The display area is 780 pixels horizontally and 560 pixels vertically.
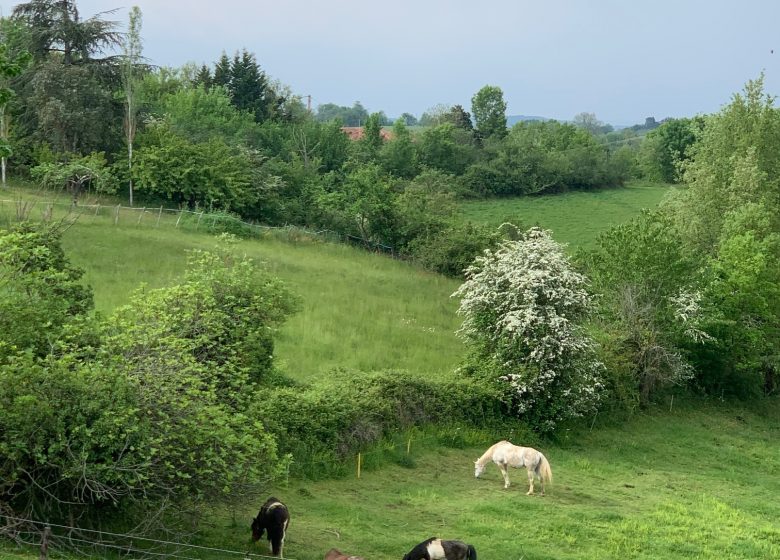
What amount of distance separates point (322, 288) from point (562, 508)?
2309 cm

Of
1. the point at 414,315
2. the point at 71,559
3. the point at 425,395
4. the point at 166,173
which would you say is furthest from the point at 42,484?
the point at 166,173

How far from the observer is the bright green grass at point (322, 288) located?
31141mm

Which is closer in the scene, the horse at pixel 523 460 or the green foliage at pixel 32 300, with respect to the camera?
the green foliage at pixel 32 300

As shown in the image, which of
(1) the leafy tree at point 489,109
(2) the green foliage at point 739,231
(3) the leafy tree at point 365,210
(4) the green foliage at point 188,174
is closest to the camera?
(2) the green foliage at point 739,231

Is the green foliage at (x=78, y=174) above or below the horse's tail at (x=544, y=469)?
above

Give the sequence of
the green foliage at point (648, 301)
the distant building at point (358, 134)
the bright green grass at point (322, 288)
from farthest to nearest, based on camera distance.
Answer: the distant building at point (358, 134), the green foliage at point (648, 301), the bright green grass at point (322, 288)

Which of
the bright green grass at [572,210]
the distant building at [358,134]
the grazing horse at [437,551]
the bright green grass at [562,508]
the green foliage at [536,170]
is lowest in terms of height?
the bright green grass at [562,508]

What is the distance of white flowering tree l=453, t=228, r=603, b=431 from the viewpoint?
89.9 feet

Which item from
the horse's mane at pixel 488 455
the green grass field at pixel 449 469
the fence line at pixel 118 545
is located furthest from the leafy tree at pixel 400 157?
the fence line at pixel 118 545

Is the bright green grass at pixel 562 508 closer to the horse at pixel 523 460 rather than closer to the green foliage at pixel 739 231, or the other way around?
the horse at pixel 523 460

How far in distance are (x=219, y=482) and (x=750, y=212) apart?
34.4m

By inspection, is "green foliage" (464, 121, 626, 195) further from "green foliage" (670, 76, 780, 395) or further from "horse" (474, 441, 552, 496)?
"horse" (474, 441, 552, 496)

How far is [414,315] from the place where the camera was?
39.7 meters

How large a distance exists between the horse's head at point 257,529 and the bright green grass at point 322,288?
10220mm
